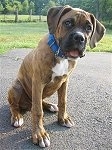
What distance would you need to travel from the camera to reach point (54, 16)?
14.3 ft

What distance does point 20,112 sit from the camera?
509cm

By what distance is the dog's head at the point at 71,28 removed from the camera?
4.13 m

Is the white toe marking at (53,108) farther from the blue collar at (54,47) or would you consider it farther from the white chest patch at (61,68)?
the blue collar at (54,47)

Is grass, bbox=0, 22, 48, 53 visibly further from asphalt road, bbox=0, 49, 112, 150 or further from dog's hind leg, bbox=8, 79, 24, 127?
dog's hind leg, bbox=8, 79, 24, 127

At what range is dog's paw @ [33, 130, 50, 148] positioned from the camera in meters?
4.25

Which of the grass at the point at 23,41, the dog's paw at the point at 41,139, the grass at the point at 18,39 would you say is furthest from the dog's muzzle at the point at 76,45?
the grass at the point at 18,39

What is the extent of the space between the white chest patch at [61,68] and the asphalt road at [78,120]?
0.76 metres

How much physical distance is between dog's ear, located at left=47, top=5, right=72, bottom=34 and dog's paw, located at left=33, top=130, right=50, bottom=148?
1.21 meters

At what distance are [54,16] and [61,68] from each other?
0.62m

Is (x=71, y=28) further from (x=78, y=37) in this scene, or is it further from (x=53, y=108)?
(x=53, y=108)

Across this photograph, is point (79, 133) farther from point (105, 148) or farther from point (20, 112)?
point (20, 112)

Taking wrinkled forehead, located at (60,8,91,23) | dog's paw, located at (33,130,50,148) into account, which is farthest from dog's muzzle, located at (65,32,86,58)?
dog's paw, located at (33,130,50,148)

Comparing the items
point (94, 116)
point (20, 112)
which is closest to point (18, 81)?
point (20, 112)

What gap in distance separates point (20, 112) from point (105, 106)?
1416mm
